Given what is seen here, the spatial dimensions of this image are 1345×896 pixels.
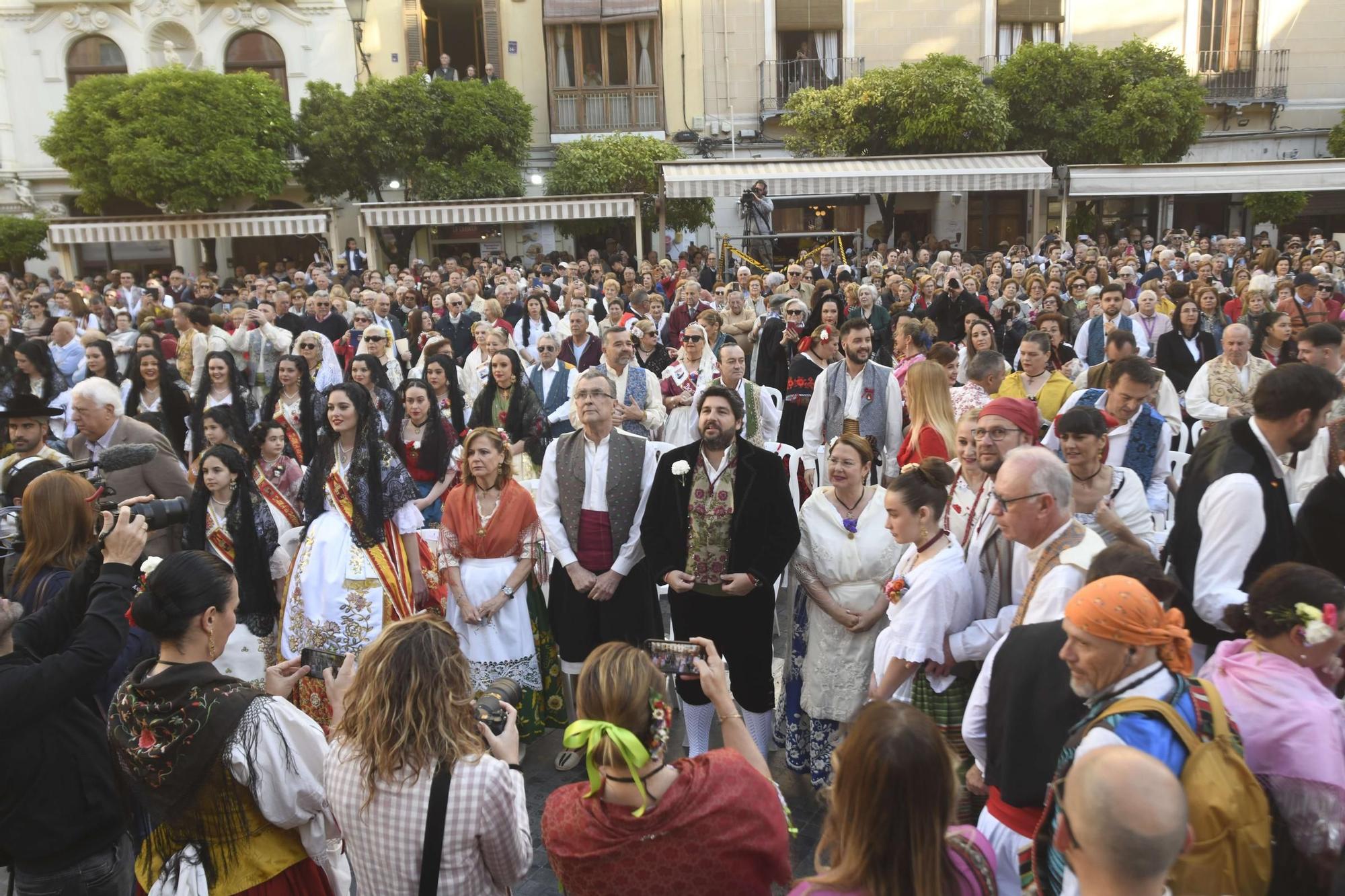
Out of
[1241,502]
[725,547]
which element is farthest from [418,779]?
[1241,502]

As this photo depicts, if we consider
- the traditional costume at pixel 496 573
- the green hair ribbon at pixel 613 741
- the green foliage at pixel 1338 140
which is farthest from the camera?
the green foliage at pixel 1338 140

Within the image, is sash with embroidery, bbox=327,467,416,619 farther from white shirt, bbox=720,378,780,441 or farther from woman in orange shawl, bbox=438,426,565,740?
white shirt, bbox=720,378,780,441

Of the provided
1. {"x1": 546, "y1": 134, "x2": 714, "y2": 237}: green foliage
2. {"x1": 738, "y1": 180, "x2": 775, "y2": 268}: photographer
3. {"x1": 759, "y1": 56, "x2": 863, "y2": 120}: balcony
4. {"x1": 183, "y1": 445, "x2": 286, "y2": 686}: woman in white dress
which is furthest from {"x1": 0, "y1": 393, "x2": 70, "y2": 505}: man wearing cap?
{"x1": 759, "y1": 56, "x2": 863, "y2": 120}: balcony

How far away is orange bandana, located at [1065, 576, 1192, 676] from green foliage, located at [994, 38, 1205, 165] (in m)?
23.7

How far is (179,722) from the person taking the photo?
99.8 inches

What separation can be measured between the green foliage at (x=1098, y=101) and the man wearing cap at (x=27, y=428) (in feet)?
75.5

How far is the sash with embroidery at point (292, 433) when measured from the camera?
6393 millimetres

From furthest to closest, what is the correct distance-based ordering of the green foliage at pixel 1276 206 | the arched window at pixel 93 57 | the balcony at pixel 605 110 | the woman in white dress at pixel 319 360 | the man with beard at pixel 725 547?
1. the balcony at pixel 605 110
2. the arched window at pixel 93 57
3. the green foliage at pixel 1276 206
4. the woman in white dress at pixel 319 360
5. the man with beard at pixel 725 547

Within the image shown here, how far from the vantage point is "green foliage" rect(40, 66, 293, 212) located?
827 inches

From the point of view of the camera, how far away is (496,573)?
15.5ft

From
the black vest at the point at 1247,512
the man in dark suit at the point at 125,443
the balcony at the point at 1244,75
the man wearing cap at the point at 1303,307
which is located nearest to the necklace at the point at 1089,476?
the black vest at the point at 1247,512

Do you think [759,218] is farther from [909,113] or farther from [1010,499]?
Result: [1010,499]

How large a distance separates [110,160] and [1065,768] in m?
23.6

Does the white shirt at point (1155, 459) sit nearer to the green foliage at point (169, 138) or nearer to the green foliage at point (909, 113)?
the green foliage at point (909, 113)
